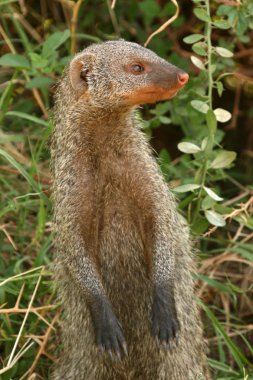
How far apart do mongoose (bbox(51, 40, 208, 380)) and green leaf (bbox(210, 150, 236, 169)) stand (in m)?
0.28

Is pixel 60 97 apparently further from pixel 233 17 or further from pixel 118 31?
pixel 118 31

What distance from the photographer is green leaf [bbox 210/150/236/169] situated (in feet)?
9.95

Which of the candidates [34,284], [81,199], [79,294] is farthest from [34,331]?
[81,199]

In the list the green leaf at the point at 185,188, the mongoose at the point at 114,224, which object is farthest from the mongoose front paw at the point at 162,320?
the green leaf at the point at 185,188

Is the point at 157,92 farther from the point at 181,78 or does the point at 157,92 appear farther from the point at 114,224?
the point at 114,224

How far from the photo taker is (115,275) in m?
2.77

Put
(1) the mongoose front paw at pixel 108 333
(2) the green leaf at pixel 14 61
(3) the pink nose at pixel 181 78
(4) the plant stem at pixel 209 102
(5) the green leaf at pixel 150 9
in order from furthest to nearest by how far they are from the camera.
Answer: (5) the green leaf at pixel 150 9 < (2) the green leaf at pixel 14 61 < (4) the plant stem at pixel 209 102 < (1) the mongoose front paw at pixel 108 333 < (3) the pink nose at pixel 181 78

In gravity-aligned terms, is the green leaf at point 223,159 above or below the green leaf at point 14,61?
below

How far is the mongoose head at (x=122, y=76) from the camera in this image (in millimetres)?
2543

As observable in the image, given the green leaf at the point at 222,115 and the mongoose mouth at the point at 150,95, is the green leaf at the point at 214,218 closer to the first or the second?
the green leaf at the point at 222,115

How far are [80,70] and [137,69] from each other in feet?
0.67

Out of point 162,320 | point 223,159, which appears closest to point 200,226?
point 223,159

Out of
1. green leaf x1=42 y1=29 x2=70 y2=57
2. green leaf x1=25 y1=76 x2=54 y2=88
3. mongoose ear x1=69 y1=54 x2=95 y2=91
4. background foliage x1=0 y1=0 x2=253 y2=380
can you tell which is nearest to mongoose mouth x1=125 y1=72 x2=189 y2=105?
mongoose ear x1=69 y1=54 x2=95 y2=91

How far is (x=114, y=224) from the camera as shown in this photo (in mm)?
2738
